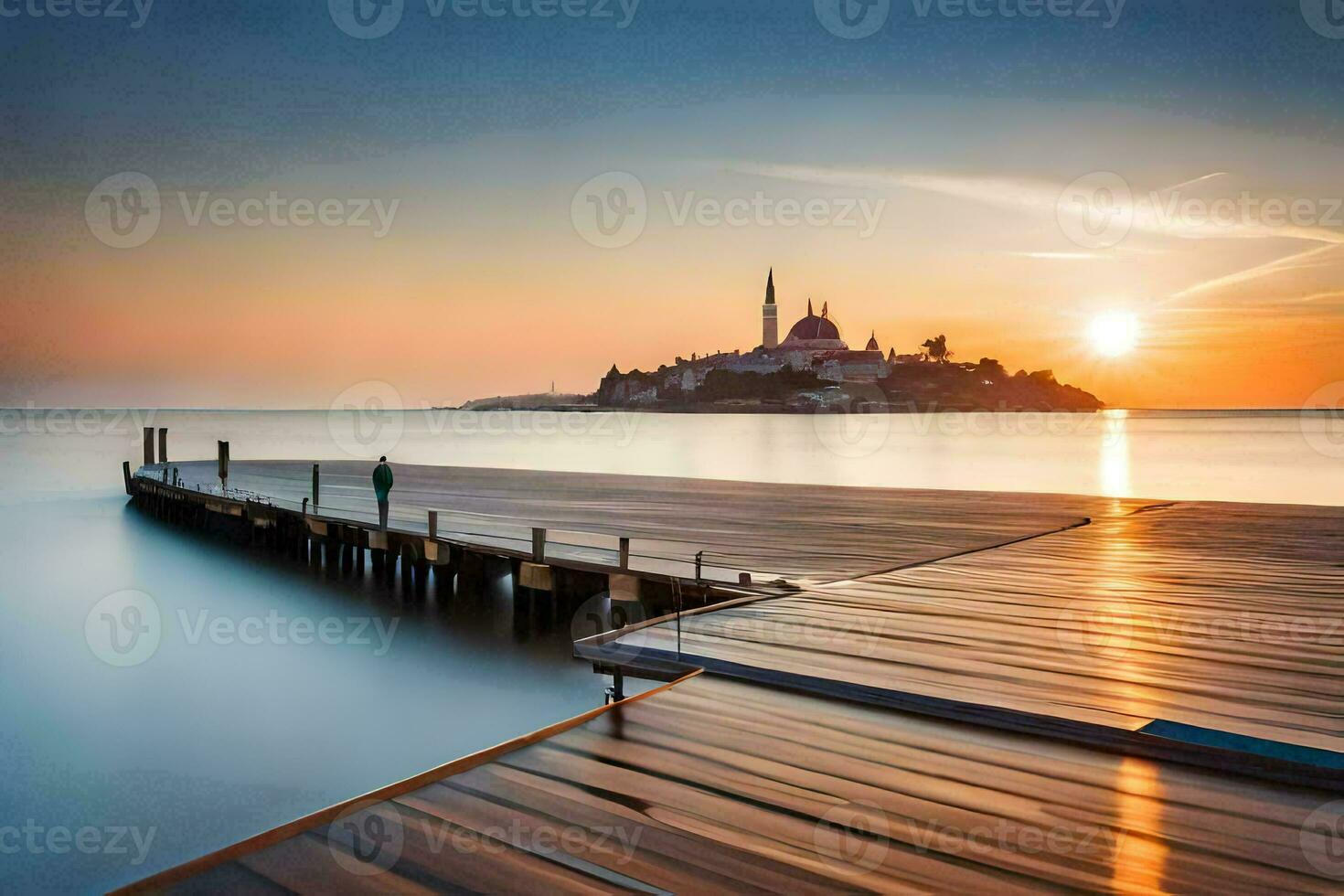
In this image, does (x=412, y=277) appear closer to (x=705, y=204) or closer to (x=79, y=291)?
(x=79, y=291)

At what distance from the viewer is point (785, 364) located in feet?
483

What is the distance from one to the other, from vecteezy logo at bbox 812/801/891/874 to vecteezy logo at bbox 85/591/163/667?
1325 centimetres

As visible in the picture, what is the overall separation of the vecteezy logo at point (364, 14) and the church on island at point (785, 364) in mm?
125074

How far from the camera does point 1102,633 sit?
5.80 meters

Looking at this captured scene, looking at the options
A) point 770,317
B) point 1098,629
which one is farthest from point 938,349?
point 1098,629

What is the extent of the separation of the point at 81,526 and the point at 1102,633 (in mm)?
30185

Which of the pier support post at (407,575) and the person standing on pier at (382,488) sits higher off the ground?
the person standing on pier at (382,488)
